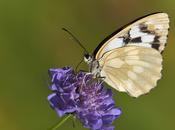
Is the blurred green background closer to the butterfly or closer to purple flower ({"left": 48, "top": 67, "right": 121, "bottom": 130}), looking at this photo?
the butterfly

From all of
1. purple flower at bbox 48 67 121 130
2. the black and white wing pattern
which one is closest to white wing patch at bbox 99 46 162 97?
the black and white wing pattern

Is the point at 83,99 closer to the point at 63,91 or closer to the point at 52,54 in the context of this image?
the point at 63,91

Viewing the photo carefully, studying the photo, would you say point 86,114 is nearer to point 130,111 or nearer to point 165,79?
point 130,111

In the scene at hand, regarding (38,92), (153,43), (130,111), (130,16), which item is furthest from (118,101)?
(153,43)

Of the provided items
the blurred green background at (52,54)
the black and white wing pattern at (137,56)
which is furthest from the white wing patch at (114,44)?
the blurred green background at (52,54)

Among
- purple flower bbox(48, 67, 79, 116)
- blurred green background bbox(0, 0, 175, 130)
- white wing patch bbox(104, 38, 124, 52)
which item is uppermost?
white wing patch bbox(104, 38, 124, 52)

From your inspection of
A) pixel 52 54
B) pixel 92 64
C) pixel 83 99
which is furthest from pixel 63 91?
pixel 52 54

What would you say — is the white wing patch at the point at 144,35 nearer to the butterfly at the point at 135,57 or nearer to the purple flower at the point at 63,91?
the butterfly at the point at 135,57
